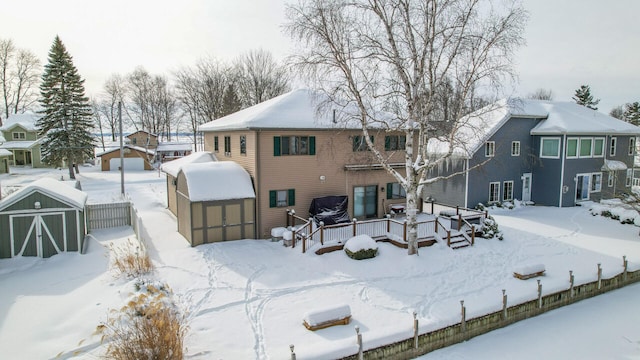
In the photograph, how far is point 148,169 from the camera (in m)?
49.3

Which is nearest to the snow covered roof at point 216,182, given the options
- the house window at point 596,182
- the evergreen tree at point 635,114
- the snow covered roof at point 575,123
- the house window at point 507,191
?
the house window at point 507,191

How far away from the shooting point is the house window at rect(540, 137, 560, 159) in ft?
85.9

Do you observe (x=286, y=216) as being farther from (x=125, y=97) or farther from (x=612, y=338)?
(x=125, y=97)

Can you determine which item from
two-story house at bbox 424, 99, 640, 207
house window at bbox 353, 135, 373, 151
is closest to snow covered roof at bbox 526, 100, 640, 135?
two-story house at bbox 424, 99, 640, 207

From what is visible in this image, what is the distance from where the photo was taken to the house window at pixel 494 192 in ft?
84.8

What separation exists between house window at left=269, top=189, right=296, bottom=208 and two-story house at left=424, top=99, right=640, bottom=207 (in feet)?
41.5

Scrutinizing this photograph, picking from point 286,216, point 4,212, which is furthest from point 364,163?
point 4,212

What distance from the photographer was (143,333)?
781cm

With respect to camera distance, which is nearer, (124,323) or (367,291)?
(124,323)

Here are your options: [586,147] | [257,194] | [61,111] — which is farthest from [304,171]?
[61,111]

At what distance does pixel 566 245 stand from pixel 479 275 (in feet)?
21.9

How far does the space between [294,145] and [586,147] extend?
21432 mm

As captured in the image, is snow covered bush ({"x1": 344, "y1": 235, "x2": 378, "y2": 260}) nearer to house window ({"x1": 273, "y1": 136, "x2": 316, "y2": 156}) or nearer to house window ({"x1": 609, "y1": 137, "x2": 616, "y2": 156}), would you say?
house window ({"x1": 273, "y1": 136, "x2": 316, "y2": 156})

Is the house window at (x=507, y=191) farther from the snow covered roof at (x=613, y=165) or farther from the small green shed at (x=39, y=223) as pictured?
the small green shed at (x=39, y=223)
